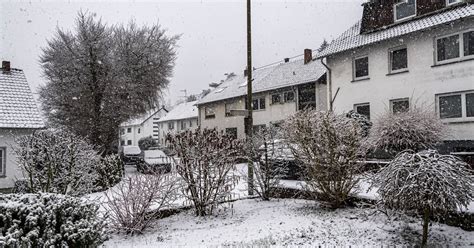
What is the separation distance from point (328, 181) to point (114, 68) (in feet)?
60.8

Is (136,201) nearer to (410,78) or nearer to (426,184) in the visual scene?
(426,184)

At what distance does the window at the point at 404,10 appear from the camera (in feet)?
57.5

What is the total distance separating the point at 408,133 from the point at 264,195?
18.8ft

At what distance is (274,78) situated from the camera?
30609 mm

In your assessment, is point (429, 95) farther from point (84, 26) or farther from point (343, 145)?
point (84, 26)

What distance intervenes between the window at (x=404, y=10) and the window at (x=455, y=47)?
2.28 meters

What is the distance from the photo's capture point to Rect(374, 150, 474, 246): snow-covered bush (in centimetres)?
600

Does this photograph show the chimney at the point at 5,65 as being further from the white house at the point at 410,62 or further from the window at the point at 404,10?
the window at the point at 404,10

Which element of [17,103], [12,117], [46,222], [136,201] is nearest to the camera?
[46,222]

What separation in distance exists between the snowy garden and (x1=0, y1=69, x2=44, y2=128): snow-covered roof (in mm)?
5270

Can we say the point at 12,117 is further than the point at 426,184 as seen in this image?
Yes

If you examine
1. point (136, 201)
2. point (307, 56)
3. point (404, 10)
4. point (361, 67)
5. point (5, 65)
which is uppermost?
point (307, 56)

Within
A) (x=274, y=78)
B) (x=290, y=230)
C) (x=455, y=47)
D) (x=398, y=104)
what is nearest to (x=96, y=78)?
(x=274, y=78)

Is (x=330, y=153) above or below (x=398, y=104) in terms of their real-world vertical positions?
below
